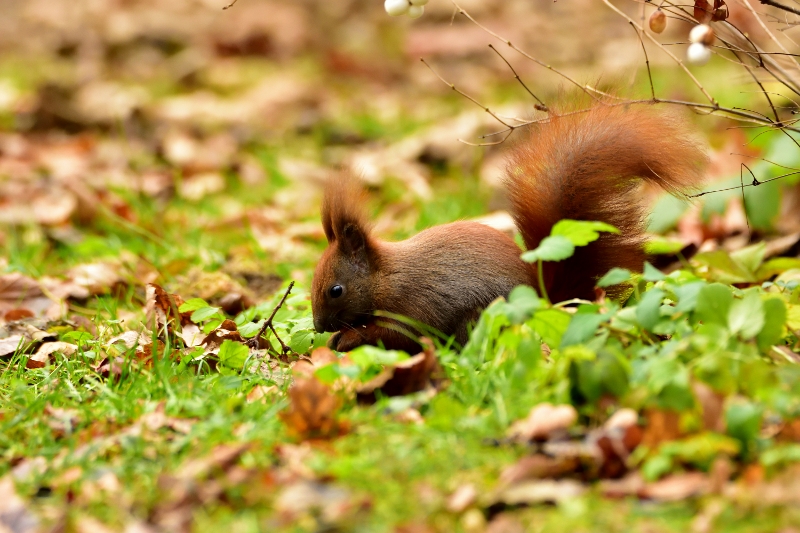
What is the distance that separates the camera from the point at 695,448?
1610 millimetres

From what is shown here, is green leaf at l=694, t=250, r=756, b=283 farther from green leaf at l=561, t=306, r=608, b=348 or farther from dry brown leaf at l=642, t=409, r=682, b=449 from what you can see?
dry brown leaf at l=642, t=409, r=682, b=449

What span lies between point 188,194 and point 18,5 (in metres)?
5.36

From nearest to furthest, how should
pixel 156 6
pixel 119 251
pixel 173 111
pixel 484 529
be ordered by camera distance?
1. pixel 484 529
2. pixel 119 251
3. pixel 173 111
4. pixel 156 6

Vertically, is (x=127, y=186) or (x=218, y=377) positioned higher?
(x=218, y=377)

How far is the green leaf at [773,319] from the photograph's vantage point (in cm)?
194

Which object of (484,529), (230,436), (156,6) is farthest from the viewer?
(156,6)

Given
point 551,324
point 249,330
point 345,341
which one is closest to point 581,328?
point 551,324

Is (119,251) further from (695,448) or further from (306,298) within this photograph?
(695,448)

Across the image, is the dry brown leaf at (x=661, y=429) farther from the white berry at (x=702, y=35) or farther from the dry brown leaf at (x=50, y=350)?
the dry brown leaf at (x=50, y=350)

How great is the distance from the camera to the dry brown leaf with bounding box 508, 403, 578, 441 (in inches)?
69.2

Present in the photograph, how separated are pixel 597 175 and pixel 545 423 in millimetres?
917

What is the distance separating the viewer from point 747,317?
6.31 ft

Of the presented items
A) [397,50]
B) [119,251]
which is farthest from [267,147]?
[397,50]

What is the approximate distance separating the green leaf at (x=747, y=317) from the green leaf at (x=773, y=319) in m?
0.02
